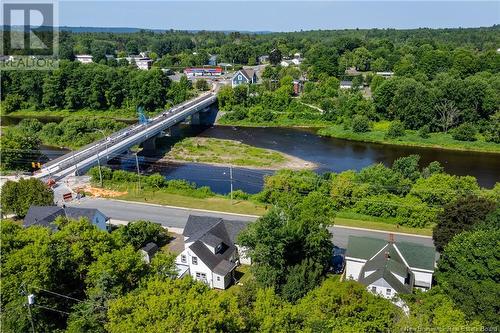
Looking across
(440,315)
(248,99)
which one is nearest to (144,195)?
(440,315)

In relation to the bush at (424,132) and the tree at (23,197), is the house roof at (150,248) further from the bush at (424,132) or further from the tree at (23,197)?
the bush at (424,132)

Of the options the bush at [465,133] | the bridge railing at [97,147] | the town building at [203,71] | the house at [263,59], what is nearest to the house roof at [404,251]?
the bridge railing at [97,147]

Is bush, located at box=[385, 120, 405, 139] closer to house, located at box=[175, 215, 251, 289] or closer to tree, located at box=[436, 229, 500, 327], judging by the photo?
house, located at box=[175, 215, 251, 289]

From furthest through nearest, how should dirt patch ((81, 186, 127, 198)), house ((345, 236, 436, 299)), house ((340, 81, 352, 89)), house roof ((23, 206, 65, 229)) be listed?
house ((340, 81, 352, 89)) → dirt patch ((81, 186, 127, 198)) → house roof ((23, 206, 65, 229)) → house ((345, 236, 436, 299))

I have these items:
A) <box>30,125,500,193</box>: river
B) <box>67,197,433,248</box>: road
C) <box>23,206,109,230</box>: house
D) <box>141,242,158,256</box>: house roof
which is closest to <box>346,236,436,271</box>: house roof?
<box>67,197,433,248</box>: road

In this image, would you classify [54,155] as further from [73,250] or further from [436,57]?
[436,57]
